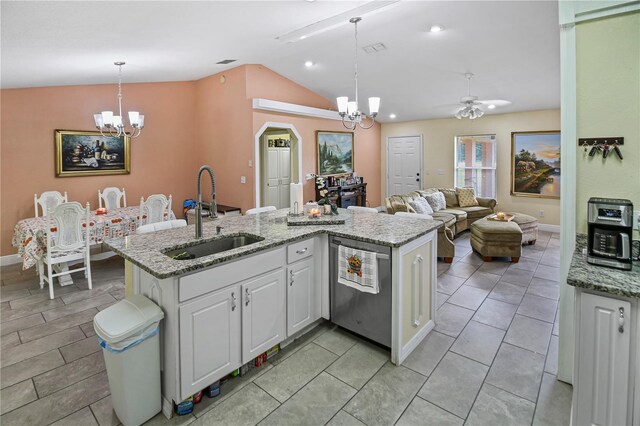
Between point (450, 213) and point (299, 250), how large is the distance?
473 cm

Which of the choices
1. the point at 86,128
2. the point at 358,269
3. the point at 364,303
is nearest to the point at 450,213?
the point at 364,303

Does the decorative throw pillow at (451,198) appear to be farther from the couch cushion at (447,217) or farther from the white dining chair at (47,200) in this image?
the white dining chair at (47,200)

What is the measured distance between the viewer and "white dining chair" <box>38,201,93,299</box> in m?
3.89

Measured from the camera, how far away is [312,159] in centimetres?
736

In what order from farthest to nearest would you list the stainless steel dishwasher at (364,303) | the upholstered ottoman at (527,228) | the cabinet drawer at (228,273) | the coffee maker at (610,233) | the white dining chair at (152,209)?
the upholstered ottoman at (527,228), the white dining chair at (152,209), the stainless steel dishwasher at (364,303), the cabinet drawer at (228,273), the coffee maker at (610,233)

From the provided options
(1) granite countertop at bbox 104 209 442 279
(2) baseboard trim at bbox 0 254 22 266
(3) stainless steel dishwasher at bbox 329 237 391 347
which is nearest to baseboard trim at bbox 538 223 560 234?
(1) granite countertop at bbox 104 209 442 279

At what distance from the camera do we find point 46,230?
12.7 feet

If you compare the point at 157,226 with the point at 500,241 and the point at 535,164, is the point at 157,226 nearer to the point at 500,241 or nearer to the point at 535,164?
the point at 500,241

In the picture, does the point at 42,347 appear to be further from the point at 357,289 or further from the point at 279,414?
the point at 357,289

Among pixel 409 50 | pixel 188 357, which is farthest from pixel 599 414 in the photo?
pixel 409 50

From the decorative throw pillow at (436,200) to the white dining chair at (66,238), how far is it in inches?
228

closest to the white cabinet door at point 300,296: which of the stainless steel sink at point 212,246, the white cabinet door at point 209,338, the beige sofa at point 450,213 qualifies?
the stainless steel sink at point 212,246

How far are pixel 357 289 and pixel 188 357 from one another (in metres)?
1.32

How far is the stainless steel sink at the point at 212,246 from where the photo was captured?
2.39 m
